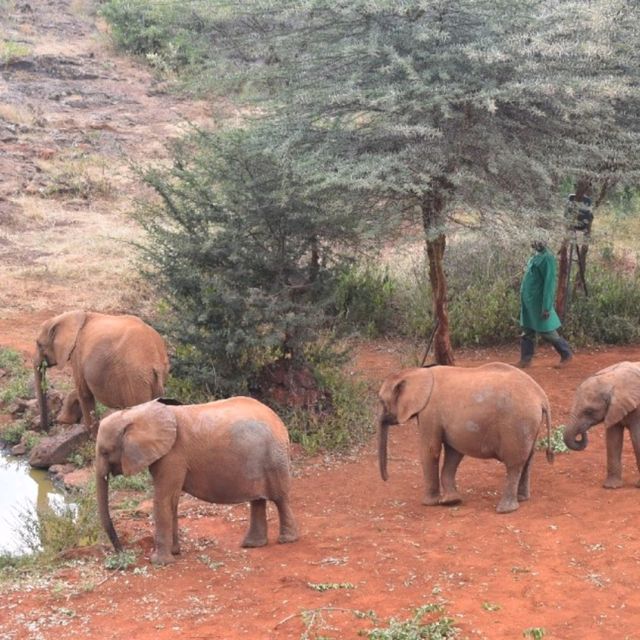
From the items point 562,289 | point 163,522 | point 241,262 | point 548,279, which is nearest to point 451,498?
point 163,522

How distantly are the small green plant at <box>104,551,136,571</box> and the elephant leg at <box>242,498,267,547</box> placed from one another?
2.87 ft

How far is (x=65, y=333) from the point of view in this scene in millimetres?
10695

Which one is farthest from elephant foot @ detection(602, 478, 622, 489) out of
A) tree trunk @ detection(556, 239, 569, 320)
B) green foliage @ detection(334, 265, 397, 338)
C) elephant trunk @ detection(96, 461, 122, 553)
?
green foliage @ detection(334, 265, 397, 338)

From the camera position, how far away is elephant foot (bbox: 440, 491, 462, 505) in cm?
860

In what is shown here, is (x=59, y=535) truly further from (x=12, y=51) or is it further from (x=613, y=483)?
(x=12, y=51)

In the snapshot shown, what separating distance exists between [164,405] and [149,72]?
22.5m

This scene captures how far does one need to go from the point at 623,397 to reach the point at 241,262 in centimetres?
427

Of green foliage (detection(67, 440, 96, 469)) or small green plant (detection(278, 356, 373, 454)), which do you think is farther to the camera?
green foliage (detection(67, 440, 96, 469))

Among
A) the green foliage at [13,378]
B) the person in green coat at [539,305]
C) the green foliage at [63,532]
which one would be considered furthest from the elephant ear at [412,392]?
the green foliage at [13,378]

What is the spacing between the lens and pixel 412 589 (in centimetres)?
675

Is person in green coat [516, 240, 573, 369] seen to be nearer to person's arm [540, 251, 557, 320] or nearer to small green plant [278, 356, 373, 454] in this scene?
person's arm [540, 251, 557, 320]

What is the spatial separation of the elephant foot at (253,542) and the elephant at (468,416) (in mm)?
1381

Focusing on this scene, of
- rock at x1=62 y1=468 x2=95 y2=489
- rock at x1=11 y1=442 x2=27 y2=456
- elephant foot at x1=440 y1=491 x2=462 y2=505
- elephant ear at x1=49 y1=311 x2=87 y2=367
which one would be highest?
elephant ear at x1=49 y1=311 x2=87 y2=367

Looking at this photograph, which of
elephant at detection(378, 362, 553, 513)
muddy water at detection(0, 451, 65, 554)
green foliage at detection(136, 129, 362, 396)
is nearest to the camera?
elephant at detection(378, 362, 553, 513)
